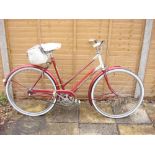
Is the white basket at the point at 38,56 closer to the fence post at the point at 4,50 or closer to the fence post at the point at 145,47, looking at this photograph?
the fence post at the point at 4,50

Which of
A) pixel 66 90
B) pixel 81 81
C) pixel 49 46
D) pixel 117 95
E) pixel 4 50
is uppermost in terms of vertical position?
pixel 49 46

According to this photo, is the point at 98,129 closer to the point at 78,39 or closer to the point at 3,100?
the point at 78,39

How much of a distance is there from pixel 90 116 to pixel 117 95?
611 mm

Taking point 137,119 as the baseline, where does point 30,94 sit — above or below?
above

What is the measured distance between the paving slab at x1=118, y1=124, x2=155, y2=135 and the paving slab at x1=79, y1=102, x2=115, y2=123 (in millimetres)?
258

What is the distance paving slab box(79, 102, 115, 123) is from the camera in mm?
4934

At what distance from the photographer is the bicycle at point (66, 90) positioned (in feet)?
15.6

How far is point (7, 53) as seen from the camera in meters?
5.05

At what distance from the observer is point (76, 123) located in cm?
486

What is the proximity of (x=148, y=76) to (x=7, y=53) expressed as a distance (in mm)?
2621

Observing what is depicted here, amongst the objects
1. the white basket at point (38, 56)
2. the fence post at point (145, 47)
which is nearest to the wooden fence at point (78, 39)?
the fence post at point (145, 47)

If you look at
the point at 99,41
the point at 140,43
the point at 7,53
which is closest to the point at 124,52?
the point at 140,43

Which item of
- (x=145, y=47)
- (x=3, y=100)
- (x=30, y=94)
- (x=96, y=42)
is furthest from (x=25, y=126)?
(x=145, y=47)

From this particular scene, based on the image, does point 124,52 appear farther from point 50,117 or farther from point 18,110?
point 18,110
